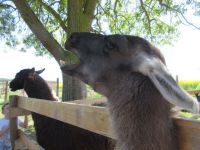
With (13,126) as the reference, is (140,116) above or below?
above

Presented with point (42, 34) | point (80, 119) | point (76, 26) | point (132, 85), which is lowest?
point (80, 119)

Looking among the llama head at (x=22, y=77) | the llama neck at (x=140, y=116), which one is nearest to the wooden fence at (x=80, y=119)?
the llama neck at (x=140, y=116)

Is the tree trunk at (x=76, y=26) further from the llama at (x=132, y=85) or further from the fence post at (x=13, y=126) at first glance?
the llama at (x=132, y=85)

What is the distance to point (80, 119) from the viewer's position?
3.42 metres

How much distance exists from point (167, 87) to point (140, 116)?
524 millimetres

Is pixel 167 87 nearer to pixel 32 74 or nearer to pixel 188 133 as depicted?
pixel 188 133

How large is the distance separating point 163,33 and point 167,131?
1288 cm

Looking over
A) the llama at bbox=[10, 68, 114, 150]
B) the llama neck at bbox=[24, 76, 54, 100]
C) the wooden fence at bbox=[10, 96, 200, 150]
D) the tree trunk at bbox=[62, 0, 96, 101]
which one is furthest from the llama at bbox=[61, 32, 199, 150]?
the tree trunk at bbox=[62, 0, 96, 101]

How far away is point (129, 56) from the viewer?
9.04 feet

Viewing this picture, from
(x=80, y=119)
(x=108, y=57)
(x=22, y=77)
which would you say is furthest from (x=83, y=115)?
(x=22, y=77)

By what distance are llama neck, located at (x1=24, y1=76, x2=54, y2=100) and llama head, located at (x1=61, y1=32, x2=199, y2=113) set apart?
3.31 meters

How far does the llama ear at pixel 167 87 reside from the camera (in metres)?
1.96

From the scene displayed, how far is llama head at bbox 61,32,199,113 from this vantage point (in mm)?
2596

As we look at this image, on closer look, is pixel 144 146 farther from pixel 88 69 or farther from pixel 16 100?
pixel 16 100
